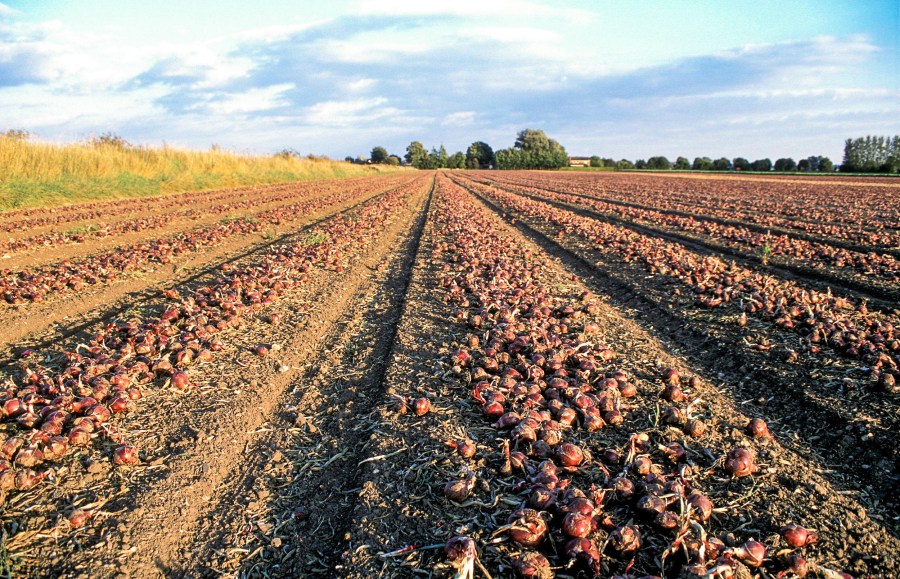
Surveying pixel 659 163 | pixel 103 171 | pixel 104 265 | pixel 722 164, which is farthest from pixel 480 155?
pixel 104 265

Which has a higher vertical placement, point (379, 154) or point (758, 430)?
point (379, 154)

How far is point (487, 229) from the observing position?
1159 centimetres

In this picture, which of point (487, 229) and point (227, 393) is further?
point (487, 229)

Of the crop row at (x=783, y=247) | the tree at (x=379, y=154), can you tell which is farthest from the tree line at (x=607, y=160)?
the crop row at (x=783, y=247)

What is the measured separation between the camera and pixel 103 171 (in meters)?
20.6

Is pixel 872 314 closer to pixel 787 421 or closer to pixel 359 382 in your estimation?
pixel 787 421

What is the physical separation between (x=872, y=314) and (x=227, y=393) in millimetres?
7046

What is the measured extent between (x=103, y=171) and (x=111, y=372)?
21.7 metres

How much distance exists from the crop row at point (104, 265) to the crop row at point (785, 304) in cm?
830

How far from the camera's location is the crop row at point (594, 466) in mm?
2102

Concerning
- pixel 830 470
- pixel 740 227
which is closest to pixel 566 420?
pixel 830 470

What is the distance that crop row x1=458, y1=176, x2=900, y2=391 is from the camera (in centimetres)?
432

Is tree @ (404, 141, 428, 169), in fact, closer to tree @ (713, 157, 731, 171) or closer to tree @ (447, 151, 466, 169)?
tree @ (447, 151, 466, 169)

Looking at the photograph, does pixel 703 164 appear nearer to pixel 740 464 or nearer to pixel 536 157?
pixel 536 157
